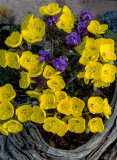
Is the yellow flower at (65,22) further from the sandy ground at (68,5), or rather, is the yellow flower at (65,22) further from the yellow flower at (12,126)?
the sandy ground at (68,5)

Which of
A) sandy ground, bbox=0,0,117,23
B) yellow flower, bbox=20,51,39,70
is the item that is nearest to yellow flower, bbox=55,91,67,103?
yellow flower, bbox=20,51,39,70

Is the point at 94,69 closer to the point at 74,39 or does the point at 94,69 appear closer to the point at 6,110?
the point at 74,39

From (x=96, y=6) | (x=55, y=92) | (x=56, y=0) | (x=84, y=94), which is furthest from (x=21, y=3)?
(x=55, y=92)

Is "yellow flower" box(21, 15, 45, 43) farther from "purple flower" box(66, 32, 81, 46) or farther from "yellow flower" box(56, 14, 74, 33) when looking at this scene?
"purple flower" box(66, 32, 81, 46)

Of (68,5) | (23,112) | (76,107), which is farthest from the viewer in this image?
(68,5)

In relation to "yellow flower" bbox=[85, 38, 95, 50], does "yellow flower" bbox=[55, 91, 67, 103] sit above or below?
below

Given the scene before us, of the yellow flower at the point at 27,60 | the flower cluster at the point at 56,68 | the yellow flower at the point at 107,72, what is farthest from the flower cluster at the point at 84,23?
the yellow flower at the point at 27,60

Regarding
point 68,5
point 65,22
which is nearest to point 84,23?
point 65,22
